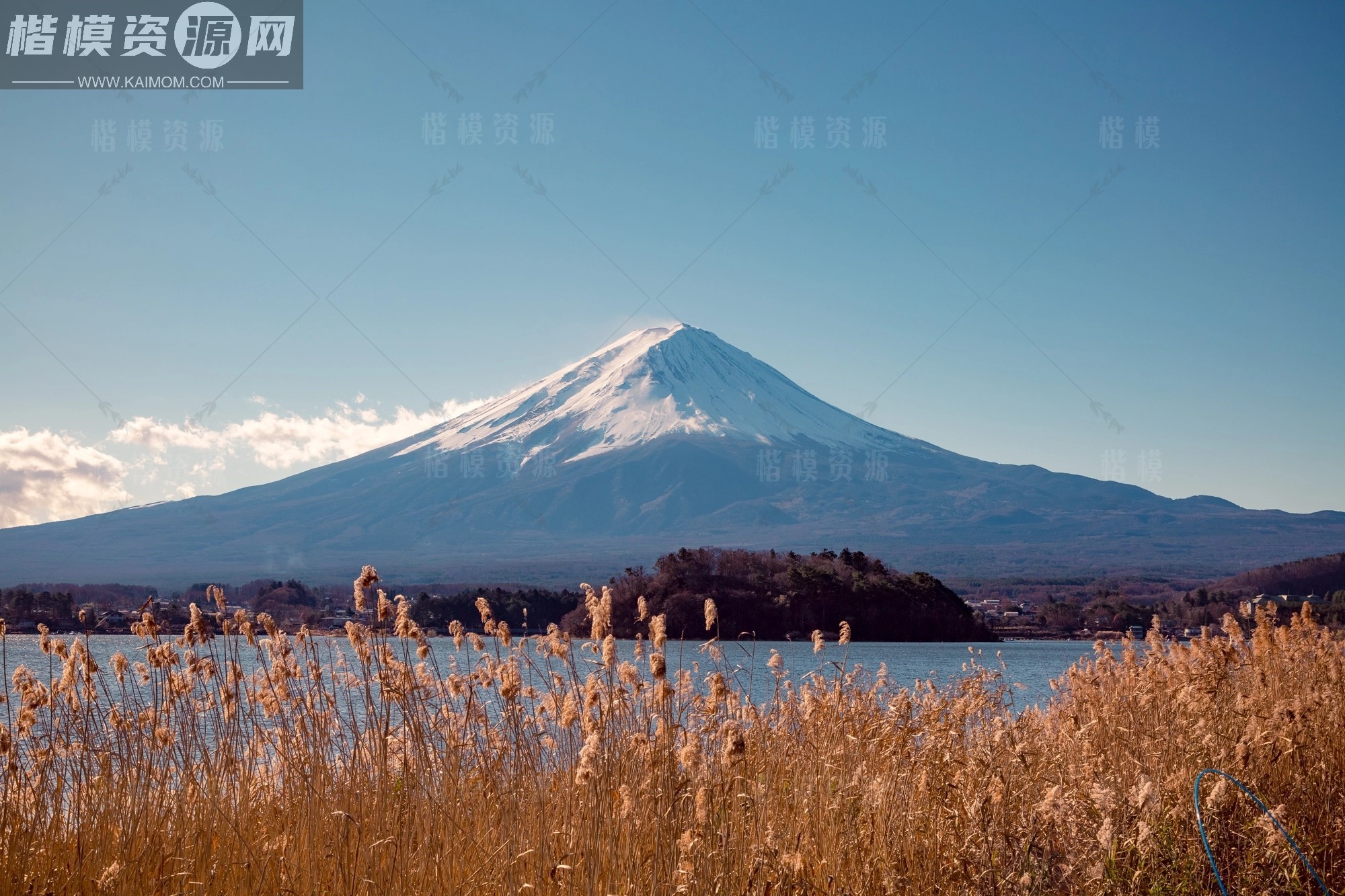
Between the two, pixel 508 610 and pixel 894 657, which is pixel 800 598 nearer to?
pixel 894 657

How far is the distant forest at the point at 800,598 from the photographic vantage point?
38.9 meters

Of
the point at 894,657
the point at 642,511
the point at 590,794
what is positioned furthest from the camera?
the point at 642,511

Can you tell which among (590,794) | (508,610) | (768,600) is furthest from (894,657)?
(590,794)

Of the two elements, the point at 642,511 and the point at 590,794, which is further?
the point at 642,511

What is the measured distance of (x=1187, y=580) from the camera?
287 feet

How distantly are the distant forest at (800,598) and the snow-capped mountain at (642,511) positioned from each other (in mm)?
40292

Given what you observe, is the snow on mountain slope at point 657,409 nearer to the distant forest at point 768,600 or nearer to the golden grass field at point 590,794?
the distant forest at point 768,600

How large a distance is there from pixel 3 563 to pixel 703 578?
90.2 metres

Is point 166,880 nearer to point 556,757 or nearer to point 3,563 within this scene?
point 556,757

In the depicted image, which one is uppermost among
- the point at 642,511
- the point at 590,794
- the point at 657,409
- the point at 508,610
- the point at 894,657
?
the point at 657,409

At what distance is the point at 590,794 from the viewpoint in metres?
3.58

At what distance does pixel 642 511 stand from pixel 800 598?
9690 cm

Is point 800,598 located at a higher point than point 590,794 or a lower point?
lower

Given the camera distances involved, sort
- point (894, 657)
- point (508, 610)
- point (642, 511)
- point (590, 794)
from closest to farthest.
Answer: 1. point (590, 794)
2. point (894, 657)
3. point (508, 610)
4. point (642, 511)
